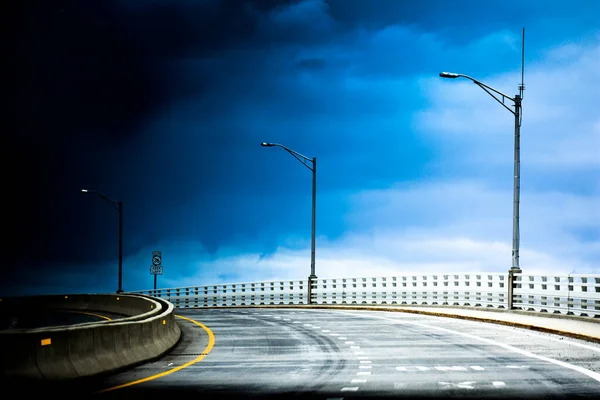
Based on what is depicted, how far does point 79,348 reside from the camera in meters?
14.5

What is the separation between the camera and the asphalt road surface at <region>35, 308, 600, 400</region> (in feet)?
41.6

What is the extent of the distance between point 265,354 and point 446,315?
49.2 feet

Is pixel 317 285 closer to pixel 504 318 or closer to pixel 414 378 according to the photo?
pixel 504 318

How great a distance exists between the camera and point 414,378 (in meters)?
14.1

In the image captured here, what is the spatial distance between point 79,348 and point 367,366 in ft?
17.2

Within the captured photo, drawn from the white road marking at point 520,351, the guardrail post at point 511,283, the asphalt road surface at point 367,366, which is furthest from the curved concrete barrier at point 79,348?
the guardrail post at point 511,283

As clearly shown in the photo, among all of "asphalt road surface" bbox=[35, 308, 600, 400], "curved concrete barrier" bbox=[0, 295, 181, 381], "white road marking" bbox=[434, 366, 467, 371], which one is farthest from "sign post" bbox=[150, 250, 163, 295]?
"white road marking" bbox=[434, 366, 467, 371]

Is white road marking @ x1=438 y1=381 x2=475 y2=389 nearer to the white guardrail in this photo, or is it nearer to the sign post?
the white guardrail

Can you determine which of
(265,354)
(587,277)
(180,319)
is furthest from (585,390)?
(180,319)

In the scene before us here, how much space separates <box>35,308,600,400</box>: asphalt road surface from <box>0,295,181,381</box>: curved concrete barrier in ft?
1.22

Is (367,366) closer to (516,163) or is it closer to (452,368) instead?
(452,368)

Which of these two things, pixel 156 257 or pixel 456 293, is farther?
pixel 156 257

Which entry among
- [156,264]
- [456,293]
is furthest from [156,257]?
[456,293]

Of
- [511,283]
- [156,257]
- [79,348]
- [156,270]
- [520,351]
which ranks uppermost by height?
[156,257]
